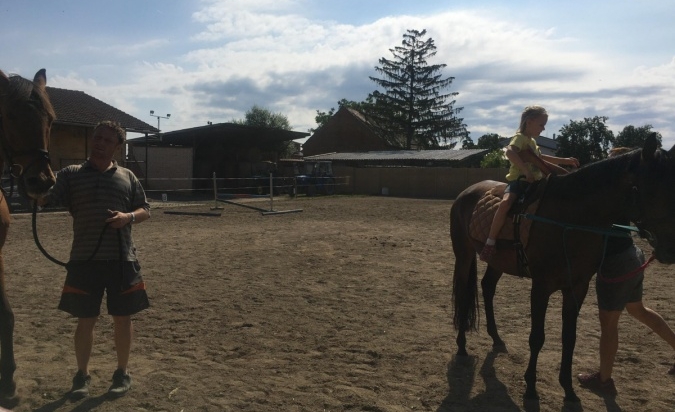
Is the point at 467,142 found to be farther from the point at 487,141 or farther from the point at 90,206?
the point at 90,206

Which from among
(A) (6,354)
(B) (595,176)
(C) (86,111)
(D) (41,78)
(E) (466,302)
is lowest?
(A) (6,354)

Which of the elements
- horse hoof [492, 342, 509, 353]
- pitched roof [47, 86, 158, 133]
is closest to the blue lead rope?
horse hoof [492, 342, 509, 353]

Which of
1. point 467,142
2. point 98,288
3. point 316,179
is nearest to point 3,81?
point 98,288

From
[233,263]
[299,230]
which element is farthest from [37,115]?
[299,230]

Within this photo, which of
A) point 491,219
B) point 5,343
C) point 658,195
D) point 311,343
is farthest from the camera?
point 311,343

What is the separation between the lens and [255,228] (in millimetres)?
13477

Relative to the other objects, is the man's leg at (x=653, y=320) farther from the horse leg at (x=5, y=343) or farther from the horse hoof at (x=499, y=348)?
the horse leg at (x=5, y=343)

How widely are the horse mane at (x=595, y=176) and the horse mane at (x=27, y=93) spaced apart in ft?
11.5

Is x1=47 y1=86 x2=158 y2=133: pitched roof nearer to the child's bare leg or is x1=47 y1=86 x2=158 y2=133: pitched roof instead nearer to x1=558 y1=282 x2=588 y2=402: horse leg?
the child's bare leg

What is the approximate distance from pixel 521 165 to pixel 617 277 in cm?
106

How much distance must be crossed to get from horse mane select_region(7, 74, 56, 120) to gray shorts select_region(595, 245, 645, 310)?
391cm

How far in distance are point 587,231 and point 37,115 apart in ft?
12.2

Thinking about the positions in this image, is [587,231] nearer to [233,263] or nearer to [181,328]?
[181,328]

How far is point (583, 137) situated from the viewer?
3444cm
